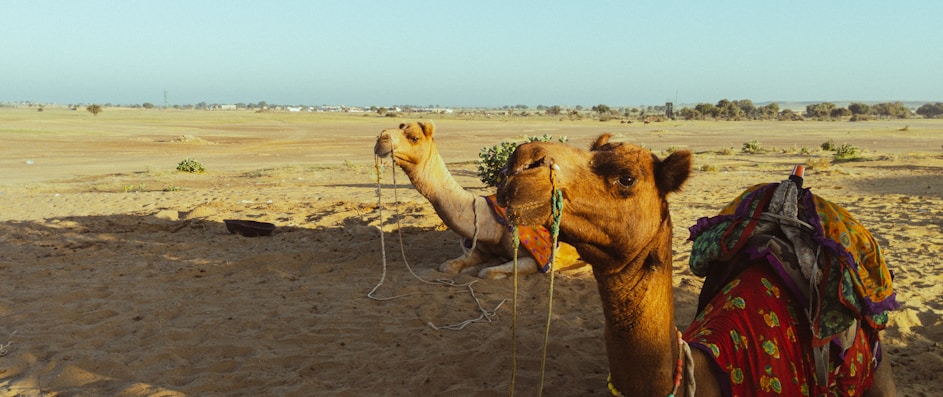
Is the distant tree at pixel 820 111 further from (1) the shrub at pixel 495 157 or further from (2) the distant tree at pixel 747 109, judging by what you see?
(1) the shrub at pixel 495 157

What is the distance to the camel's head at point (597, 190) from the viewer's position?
210 cm

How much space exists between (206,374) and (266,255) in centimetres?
394

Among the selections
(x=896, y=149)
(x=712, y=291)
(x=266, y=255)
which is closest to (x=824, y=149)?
(x=896, y=149)

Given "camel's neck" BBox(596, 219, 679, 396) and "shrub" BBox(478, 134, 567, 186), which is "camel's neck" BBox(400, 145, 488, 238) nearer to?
"camel's neck" BBox(596, 219, 679, 396)

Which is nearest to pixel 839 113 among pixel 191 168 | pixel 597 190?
pixel 191 168

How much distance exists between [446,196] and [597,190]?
4.88 meters

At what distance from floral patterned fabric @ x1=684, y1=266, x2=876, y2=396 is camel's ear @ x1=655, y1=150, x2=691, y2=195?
0.99 m

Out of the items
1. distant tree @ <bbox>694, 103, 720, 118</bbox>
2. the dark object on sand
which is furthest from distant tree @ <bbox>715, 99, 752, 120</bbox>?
the dark object on sand

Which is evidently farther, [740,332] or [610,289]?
[740,332]

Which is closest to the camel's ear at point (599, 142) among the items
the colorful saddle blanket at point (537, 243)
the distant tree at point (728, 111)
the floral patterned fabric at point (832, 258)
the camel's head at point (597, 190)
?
the camel's head at point (597, 190)

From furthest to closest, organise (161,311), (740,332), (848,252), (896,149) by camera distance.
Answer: (896,149) → (161,311) → (848,252) → (740,332)

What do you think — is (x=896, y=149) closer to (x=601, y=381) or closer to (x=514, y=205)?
(x=601, y=381)

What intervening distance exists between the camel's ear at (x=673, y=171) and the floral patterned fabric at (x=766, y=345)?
99cm

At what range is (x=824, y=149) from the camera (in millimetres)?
27672
